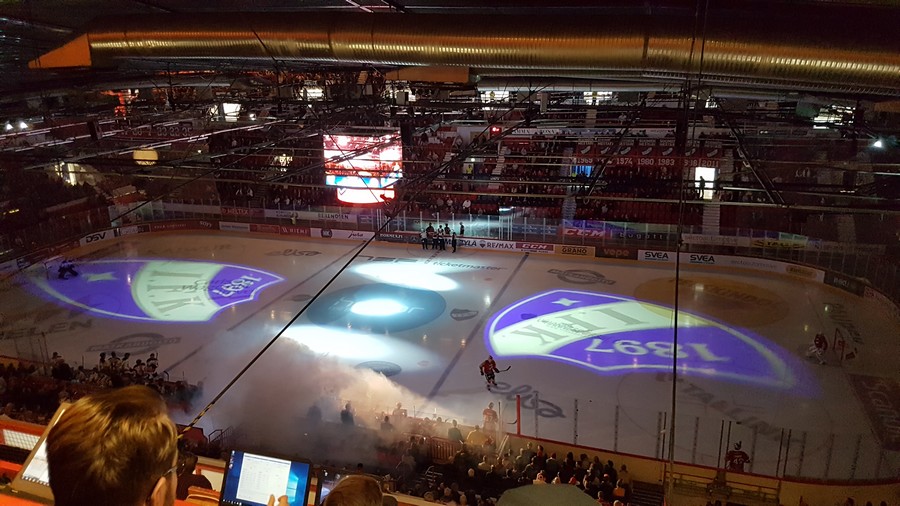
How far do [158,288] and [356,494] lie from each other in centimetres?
1768

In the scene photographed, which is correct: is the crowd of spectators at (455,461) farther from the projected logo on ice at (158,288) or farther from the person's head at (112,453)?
the projected logo on ice at (158,288)

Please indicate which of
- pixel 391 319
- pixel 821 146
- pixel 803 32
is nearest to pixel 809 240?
pixel 821 146

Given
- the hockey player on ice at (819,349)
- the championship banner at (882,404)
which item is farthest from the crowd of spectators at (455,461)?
the hockey player on ice at (819,349)

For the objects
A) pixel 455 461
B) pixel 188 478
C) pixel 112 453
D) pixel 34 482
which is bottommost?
pixel 455 461

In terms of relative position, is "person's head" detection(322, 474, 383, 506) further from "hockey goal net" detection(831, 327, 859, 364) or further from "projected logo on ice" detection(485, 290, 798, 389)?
"hockey goal net" detection(831, 327, 859, 364)

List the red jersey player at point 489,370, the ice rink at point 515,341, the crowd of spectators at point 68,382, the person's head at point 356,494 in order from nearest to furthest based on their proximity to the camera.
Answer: the person's head at point 356,494 → the ice rink at point 515,341 → the crowd of spectators at point 68,382 → the red jersey player at point 489,370

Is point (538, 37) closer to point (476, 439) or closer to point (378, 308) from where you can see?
point (476, 439)

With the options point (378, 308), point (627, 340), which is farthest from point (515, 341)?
point (378, 308)

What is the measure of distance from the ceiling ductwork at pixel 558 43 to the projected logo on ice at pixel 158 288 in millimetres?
9068

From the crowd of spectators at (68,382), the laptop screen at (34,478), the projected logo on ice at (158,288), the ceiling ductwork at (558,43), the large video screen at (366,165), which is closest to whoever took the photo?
the laptop screen at (34,478)

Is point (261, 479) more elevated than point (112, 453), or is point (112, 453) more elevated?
point (112, 453)

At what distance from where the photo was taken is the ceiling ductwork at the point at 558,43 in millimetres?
5258

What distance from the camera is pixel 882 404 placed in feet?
33.8

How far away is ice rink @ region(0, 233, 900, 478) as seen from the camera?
9914mm
